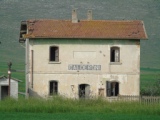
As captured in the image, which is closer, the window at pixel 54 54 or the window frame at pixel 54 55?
the window frame at pixel 54 55

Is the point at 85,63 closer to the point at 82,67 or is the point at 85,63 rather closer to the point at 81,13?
the point at 82,67

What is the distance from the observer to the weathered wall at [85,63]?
197 ft

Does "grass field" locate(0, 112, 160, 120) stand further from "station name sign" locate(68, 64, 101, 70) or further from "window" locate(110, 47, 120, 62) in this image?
"window" locate(110, 47, 120, 62)

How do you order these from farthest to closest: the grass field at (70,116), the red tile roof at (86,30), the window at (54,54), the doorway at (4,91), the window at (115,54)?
the window at (115,54) < the window at (54,54) < the red tile roof at (86,30) < the doorway at (4,91) < the grass field at (70,116)

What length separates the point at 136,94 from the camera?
198ft

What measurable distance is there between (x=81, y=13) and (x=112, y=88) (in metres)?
110

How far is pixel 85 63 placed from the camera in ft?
199

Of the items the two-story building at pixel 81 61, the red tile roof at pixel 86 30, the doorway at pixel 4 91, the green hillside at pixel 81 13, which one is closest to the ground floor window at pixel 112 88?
the two-story building at pixel 81 61

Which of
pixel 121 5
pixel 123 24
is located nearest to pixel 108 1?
pixel 121 5

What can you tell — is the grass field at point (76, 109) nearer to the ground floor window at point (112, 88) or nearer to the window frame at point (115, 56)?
the ground floor window at point (112, 88)

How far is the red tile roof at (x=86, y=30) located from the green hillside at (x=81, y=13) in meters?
86.4

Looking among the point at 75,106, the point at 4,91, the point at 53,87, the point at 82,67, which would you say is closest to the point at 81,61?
the point at 82,67

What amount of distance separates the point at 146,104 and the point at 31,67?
524 inches

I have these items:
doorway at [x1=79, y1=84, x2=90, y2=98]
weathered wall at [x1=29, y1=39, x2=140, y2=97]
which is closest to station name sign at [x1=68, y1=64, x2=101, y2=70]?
weathered wall at [x1=29, y1=39, x2=140, y2=97]
